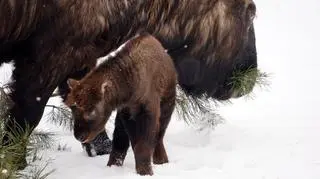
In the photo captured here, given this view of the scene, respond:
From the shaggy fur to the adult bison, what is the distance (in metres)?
0.39

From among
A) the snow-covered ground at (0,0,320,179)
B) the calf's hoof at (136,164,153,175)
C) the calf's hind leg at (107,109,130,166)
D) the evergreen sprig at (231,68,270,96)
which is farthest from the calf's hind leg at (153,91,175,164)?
the evergreen sprig at (231,68,270,96)

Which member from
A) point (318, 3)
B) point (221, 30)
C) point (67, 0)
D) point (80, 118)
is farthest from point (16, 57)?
point (318, 3)

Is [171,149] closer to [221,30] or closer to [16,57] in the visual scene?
[221,30]

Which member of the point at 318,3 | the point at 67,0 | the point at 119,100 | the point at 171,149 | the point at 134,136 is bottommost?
the point at 318,3

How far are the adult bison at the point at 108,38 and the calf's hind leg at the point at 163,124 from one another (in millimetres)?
613

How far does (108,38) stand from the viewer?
5.01 metres

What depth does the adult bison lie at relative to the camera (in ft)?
15.3

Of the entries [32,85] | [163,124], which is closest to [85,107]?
[32,85]

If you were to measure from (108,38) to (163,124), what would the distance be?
0.76 m

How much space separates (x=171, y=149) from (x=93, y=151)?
62cm

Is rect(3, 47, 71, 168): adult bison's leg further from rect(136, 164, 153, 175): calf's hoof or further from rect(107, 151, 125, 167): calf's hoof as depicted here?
rect(136, 164, 153, 175): calf's hoof

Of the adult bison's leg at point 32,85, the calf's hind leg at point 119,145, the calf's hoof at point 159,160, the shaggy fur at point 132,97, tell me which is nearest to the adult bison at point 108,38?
the adult bison's leg at point 32,85

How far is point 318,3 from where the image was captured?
60.3 ft

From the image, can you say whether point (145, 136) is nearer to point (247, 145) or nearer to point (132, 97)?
point (132, 97)
